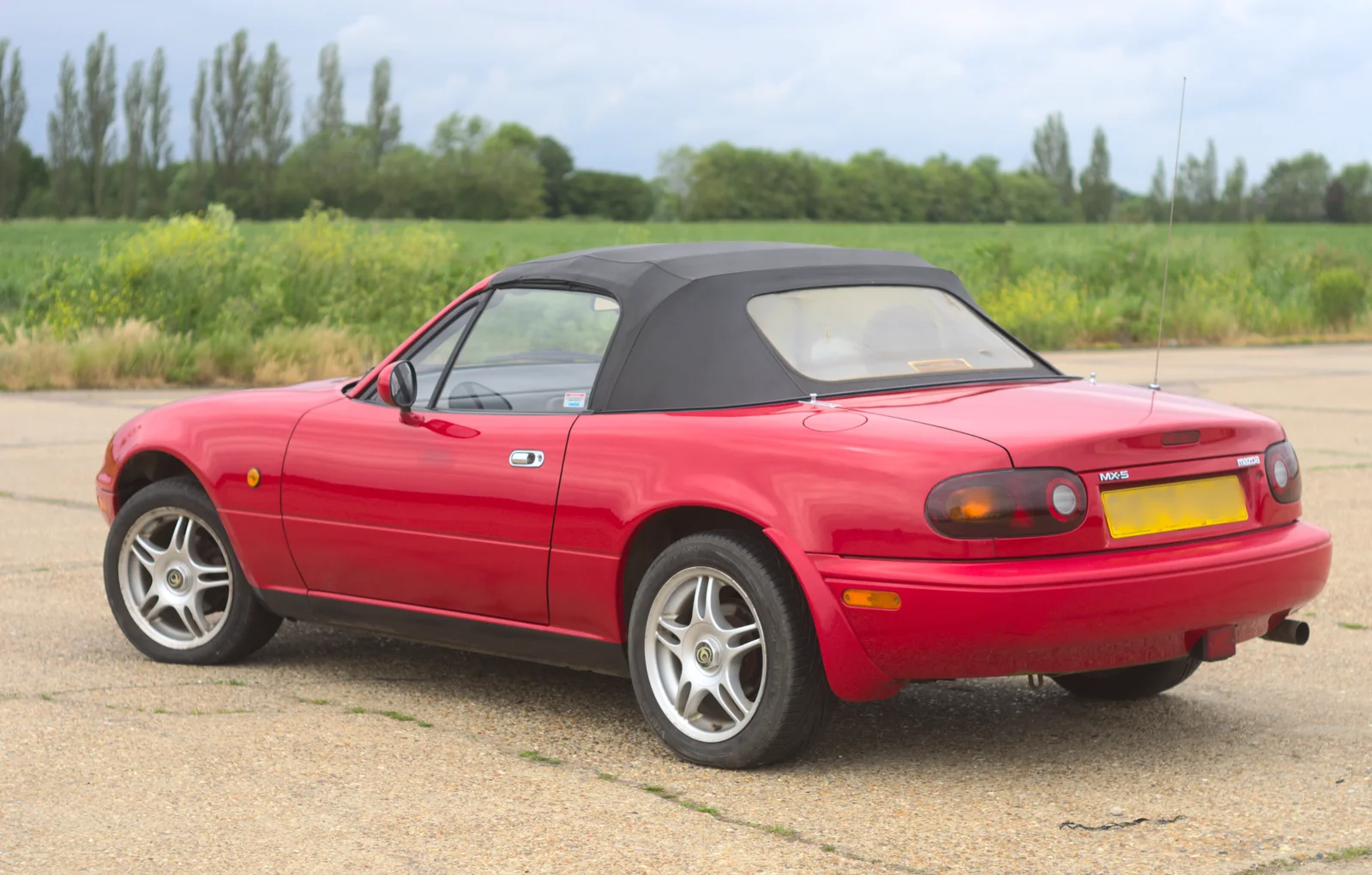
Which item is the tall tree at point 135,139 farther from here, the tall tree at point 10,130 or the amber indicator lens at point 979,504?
the amber indicator lens at point 979,504

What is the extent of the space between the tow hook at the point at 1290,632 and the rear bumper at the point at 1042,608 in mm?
365

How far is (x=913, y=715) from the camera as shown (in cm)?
519

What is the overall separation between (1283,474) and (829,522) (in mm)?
1378

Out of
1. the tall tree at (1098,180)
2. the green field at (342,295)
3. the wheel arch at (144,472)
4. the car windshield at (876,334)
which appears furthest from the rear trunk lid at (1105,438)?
the tall tree at (1098,180)

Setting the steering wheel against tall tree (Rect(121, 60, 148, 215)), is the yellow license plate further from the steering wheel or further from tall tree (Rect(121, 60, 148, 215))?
tall tree (Rect(121, 60, 148, 215))

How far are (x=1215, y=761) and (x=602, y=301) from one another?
87.7 inches

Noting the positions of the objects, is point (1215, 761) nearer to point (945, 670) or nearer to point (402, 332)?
point (945, 670)

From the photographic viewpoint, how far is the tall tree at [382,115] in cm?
10856

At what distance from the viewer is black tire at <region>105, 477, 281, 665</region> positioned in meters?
5.80

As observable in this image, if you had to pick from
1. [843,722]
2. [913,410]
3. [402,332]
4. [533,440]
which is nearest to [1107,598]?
[913,410]

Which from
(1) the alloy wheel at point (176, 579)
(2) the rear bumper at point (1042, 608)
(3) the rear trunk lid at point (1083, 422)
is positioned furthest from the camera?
(1) the alloy wheel at point (176, 579)

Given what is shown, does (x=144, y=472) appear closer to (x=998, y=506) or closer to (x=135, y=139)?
(x=998, y=506)

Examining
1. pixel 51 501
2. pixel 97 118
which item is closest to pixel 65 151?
pixel 97 118

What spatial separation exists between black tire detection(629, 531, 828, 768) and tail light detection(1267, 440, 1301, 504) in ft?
4.47
